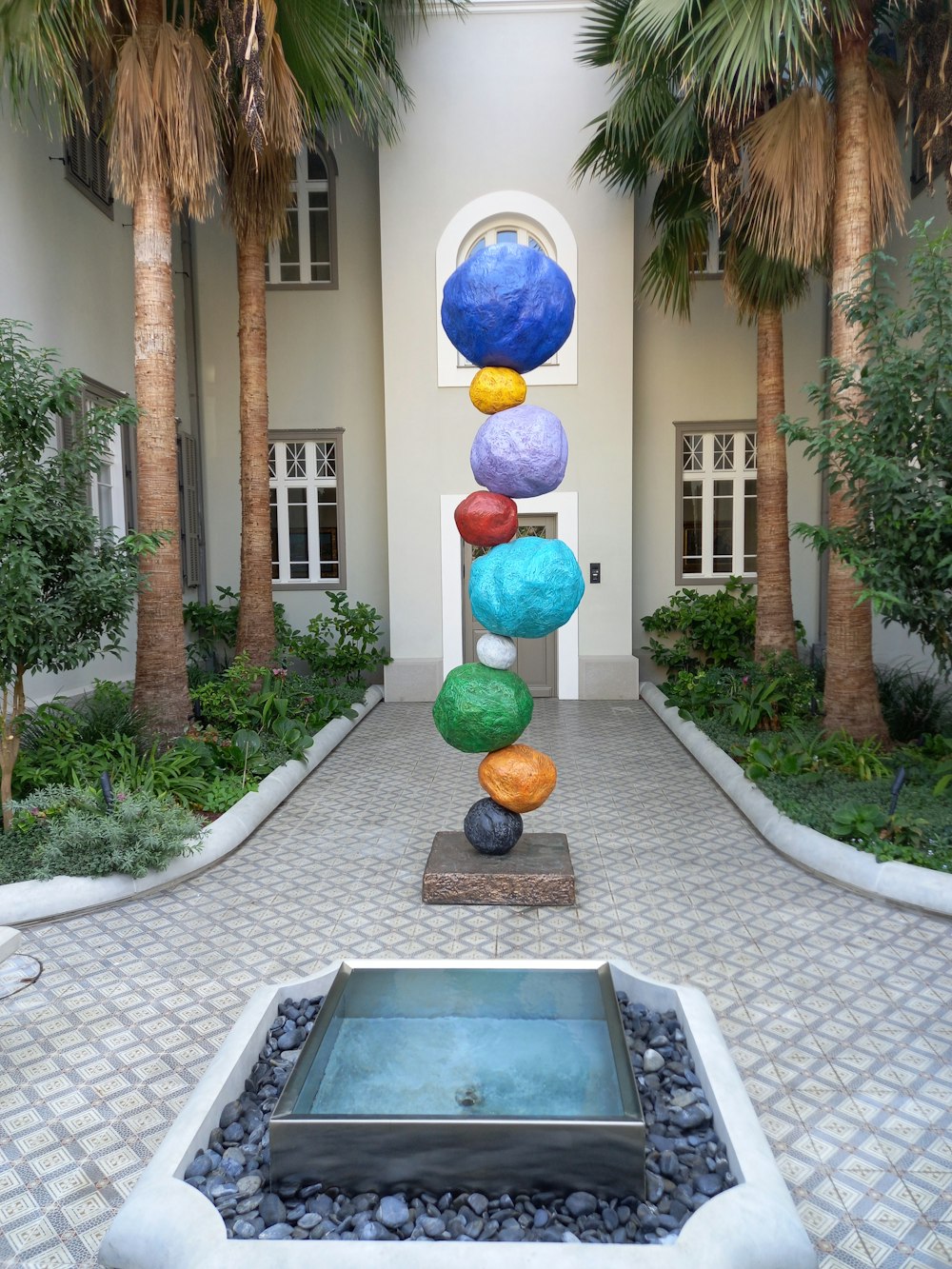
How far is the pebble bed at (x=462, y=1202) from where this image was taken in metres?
2.37

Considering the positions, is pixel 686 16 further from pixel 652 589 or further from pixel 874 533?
pixel 652 589

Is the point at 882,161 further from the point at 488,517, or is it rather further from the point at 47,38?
the point at 47,38

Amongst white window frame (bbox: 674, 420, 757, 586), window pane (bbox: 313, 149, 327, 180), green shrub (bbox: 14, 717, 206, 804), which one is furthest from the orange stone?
window pane (bbox: 313, 149, 327, 180)

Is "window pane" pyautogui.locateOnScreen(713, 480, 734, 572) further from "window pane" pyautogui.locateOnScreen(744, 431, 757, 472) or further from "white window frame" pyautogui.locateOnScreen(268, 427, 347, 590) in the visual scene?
"white window frame" pyautogui.locateOnScreen(268, 427, 347, 590)

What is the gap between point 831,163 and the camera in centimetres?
696

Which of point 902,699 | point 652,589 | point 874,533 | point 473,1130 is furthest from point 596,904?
point 652,589

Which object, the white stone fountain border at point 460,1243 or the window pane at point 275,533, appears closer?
the white stone fountain border at point 460,1243

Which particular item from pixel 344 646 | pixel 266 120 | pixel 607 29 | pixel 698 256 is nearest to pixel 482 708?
pixel 266 120

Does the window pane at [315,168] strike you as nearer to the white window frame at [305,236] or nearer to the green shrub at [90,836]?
the white window frame at [305,236]

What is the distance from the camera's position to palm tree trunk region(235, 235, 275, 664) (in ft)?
29.9

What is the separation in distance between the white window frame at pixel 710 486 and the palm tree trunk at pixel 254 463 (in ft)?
18.5

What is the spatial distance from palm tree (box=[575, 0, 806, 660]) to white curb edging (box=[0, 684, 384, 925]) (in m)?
5.44

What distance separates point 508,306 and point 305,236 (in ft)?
28.3

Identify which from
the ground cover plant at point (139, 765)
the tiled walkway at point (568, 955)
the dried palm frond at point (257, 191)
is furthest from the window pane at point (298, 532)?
the tiled walkway at point (568, 955)
